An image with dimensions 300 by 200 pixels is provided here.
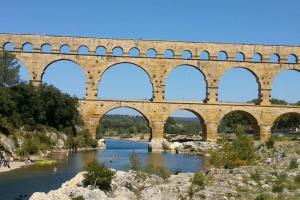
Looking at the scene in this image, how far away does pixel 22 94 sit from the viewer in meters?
44.3

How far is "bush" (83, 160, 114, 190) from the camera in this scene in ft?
65.2

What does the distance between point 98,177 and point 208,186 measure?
4277 millimetres

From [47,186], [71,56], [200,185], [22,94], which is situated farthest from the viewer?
[71,56]

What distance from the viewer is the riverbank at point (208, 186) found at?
58.2ft

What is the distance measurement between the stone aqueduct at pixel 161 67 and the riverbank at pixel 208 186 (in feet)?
96.6

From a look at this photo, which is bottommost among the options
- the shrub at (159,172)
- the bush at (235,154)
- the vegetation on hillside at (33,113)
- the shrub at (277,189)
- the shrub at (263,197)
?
the shrub at (263,197)

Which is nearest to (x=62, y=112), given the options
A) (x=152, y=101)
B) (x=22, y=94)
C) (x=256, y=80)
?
(x=22, y=94)

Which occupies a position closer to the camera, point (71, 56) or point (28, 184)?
point (28, 184)

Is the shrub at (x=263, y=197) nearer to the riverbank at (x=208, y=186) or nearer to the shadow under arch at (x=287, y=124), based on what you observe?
the riverbank at (x=208, y=186)

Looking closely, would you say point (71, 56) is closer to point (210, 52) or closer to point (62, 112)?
point (62, 112)

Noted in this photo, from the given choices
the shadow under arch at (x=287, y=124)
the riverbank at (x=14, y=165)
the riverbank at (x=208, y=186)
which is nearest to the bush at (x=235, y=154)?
the riverbank at (x=208, y=186)

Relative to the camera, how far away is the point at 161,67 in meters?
54.1

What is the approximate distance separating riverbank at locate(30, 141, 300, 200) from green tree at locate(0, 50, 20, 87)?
24.6 meters

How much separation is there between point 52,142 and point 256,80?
77.8 feet
